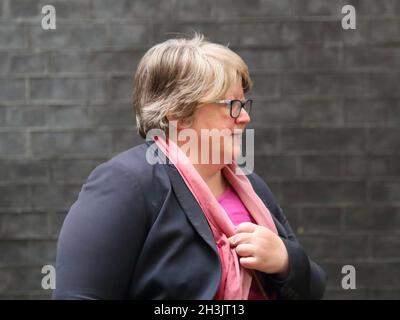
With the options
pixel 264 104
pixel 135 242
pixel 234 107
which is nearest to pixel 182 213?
pixel 135 242

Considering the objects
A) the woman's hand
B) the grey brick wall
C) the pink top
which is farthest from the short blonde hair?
the grey brick wall

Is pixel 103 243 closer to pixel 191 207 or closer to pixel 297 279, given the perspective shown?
pixel 191 207

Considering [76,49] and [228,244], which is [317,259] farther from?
[228,244]

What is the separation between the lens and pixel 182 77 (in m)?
2.21

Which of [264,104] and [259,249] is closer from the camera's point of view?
[259,249]

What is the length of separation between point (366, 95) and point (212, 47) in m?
2.70

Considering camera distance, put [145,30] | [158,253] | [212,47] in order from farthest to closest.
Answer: [145,30] < [212,47] < [158,253]

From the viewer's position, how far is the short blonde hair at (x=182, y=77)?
221 cm

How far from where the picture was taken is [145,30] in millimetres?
4715

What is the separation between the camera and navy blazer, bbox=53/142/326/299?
199cm

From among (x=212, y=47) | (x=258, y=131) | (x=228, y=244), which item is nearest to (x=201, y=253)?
(x=228, y=244)

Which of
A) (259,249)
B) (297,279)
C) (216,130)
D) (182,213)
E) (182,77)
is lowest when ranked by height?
(297,279)

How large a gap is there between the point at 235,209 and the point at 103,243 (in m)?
0.52

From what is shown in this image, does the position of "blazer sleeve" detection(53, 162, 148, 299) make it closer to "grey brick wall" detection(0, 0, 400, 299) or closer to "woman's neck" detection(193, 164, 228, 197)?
"woman's neck" detection(193, 164, 228, 197)
